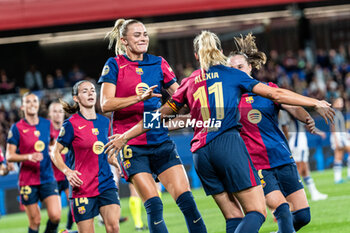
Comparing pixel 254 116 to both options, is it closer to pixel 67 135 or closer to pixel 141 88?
pixel 141 88

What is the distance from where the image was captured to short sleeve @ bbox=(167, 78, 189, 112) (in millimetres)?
5129

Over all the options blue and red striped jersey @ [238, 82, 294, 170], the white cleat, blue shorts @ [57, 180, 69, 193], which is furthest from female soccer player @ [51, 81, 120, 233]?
the white cleat

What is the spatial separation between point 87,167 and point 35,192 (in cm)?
254

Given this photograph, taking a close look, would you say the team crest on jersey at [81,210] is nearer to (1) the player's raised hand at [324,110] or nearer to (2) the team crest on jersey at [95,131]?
(2) the team crest on jersey at [95,131]

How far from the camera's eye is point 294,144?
12664 mm

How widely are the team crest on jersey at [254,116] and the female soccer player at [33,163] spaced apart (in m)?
3.44

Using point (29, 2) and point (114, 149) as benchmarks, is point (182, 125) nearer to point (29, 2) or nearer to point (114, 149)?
point (114, 149)

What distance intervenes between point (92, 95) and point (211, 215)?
4.83 m

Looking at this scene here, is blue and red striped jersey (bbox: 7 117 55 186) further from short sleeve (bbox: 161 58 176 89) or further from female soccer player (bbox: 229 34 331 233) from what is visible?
female soccer player (bbox: 229 34 331 233)

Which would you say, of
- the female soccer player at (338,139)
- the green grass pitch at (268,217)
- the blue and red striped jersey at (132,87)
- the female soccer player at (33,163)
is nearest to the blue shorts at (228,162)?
the blue and red striped jersey at (132,87)

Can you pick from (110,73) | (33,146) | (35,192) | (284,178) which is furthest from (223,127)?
(33,146)

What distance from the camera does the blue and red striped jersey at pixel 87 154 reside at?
6.55m

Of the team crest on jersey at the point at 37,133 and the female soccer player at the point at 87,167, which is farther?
the team crest on jersey at the point at 37,133

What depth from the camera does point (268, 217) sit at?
9.88 metres
